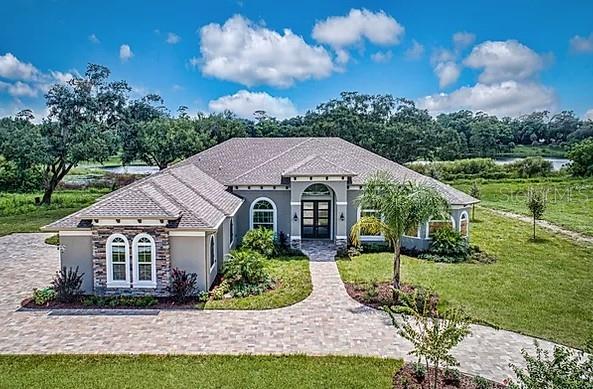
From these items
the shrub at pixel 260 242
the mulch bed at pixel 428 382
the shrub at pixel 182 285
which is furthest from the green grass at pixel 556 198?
Answer: the shrub at pixel 182 285

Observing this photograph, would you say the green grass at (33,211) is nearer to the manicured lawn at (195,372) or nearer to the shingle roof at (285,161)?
the shingle roof at (285,161)

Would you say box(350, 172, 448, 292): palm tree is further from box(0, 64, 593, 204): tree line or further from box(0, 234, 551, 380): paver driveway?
box(0, 64, 593, 204): tree line

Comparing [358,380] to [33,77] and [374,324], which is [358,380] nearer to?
[374,324]

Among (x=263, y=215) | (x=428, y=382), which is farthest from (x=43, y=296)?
(x=428, y=382)

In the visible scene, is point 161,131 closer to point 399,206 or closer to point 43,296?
point 43,296

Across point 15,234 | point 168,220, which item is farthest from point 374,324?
point 15,234

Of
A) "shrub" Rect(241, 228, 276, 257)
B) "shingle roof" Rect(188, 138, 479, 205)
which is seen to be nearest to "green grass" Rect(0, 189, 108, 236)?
"shingle roof" Rect(188, 138, 479, 205)

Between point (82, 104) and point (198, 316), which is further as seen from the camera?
point (82, 104)
